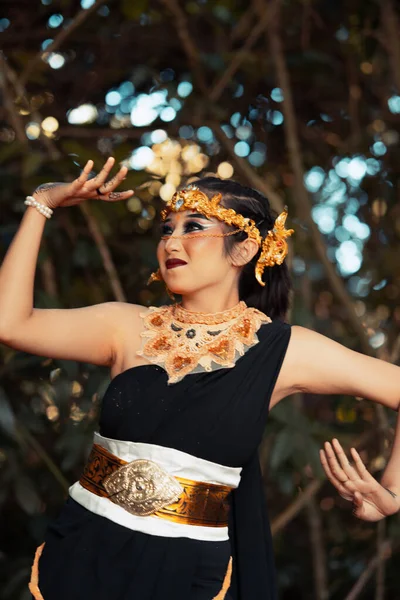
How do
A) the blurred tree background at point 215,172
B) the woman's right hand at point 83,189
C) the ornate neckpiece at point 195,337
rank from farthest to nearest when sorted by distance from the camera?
the blurred tree background at point 215,172 < the ornate neckpiece at point 195,337 < the woman's right hand at point 83,189

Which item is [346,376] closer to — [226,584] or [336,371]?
[336,371]

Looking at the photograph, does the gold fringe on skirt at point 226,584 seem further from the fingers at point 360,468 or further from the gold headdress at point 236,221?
the gold headdress at point 236,221

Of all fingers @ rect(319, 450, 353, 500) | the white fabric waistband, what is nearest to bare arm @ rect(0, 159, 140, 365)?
the white fabric waistband

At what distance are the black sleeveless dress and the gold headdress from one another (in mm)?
205

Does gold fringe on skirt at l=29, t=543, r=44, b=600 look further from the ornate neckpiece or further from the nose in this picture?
the nose

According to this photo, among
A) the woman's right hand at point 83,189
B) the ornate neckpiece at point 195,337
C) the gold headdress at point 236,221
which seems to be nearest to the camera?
the woman's right hand at point 83,189

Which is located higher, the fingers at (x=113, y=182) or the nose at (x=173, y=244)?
the fingers at (x=113, y=182)

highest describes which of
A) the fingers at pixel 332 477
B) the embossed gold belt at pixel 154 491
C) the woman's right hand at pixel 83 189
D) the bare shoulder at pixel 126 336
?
the woman's right hand at pixel 83 189

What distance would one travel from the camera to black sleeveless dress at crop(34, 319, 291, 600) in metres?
1.86

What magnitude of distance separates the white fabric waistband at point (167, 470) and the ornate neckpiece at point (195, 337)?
0.15m

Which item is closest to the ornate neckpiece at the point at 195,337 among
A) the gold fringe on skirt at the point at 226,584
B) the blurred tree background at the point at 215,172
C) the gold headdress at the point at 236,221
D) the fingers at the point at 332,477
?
the gold headdress at the point at 236,221

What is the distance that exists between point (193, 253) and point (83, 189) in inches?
11.9

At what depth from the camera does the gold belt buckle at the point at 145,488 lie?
6.18 feet

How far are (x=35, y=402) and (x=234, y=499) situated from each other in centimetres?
178
